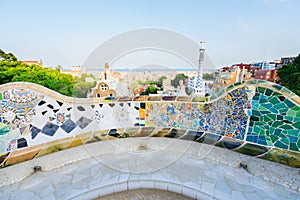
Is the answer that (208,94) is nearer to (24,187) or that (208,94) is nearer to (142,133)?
(142,133)

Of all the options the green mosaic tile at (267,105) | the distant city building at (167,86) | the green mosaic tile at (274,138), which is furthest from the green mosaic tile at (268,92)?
the distant city building at (167,86)

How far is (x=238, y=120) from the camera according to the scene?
10.1 feet

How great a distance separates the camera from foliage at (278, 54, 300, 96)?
7805mm

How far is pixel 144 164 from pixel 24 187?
5.63ft

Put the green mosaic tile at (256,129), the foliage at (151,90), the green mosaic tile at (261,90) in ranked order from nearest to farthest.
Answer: the green mosaic tile at (261,90)
the green mosaic tile at (256,129)
the foliage at (151,90)

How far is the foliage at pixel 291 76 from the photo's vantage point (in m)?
7.80

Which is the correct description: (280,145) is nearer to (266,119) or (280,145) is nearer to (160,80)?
(266,119)

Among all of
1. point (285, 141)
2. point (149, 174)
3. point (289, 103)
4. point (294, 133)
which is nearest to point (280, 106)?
point (289, 103)

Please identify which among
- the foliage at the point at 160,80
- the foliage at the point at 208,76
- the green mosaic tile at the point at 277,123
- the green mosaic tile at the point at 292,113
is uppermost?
the foliage at the point at 208,76

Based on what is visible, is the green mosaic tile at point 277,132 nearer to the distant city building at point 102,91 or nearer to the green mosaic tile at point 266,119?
the green mosaic tile at point 266,119

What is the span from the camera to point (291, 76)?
8.13 m

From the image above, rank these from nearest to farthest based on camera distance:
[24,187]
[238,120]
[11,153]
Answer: [24,187], [11,153], [238,120]

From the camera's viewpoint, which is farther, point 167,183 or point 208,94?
point 208,94

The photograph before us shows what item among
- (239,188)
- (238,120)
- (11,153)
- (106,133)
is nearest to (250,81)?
(238,120)
